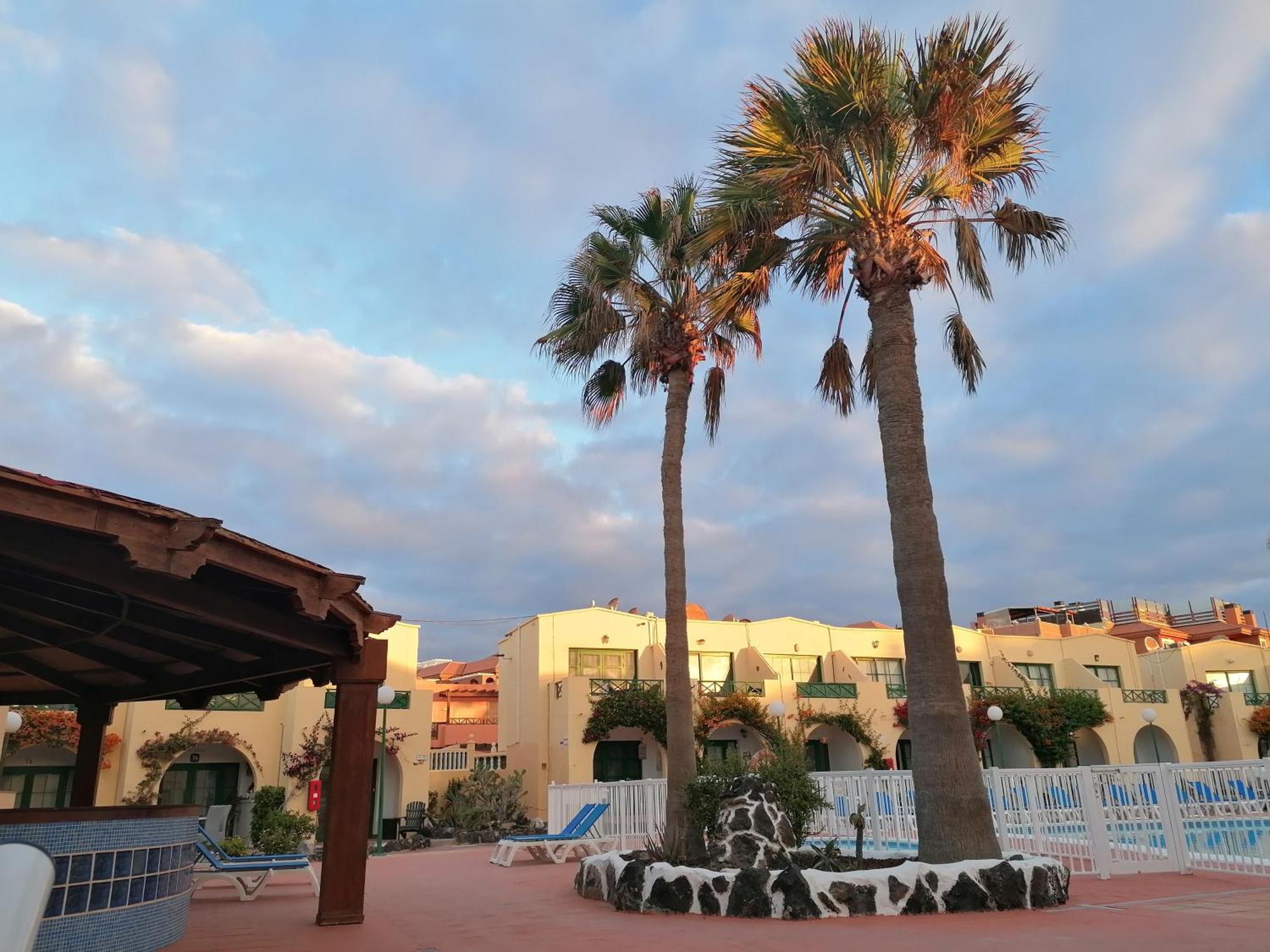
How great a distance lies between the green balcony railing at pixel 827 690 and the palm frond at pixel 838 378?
1813cm

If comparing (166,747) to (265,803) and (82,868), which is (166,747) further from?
(82,868)

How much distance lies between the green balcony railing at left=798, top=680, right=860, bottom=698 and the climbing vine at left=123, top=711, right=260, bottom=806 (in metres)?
17.0

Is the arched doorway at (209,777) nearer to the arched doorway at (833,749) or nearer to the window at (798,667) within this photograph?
the window at (798,667)

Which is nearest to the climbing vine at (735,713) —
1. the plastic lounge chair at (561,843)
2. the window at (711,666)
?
the window at (711,666)

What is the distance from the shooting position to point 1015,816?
12.0 meters

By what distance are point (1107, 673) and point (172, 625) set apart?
129ft

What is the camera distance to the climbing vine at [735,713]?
28.0 m

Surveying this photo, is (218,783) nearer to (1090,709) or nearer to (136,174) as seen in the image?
(136,174)

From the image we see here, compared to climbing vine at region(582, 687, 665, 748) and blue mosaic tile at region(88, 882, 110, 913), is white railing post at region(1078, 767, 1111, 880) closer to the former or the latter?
blue mosaic tile at region(88, 882, 110, 913)

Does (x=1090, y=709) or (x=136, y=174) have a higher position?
(x=136, y=174)

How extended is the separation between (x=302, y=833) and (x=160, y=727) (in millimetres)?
4908

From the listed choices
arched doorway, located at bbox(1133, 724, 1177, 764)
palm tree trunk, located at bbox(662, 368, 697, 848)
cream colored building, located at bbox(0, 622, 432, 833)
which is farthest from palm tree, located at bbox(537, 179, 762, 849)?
arched doorway, located at bbox(1133, 724, 1177, 764)

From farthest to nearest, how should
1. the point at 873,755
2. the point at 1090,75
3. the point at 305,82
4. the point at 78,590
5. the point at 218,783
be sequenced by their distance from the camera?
the point at 873,755 < the point at 218,783 < the point at 305,82 < the point at 1090,75 < the point at 78,590

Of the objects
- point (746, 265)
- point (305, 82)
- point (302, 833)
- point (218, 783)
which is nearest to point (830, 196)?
point (746, 265)
